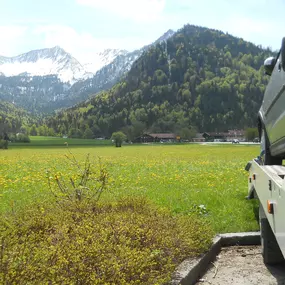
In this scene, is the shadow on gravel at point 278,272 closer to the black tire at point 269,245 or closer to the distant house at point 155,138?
the black tire at point 269,245

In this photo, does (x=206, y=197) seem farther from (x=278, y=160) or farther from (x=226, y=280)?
(x=226, y=280)

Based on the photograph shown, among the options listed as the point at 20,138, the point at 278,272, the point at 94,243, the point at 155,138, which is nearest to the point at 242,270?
the point at 278,272

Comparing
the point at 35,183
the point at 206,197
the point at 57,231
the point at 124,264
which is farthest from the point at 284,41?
the point at 35,183

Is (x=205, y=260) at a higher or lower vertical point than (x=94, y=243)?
lower

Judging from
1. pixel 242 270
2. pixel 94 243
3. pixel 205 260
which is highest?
pixel 94 243

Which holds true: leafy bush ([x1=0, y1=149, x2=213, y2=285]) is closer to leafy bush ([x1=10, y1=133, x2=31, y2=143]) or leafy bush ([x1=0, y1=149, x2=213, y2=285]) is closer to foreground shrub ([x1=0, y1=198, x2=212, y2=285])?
foreground shrub ([x1=0, y1=198, x2=212, y2=285])

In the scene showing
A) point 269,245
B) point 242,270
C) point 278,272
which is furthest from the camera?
point 242,270

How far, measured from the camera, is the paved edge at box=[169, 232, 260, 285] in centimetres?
447

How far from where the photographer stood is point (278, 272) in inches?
201

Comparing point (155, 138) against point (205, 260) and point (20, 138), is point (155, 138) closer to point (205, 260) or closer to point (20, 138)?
point (20, 138)

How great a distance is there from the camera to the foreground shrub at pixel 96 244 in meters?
3.47

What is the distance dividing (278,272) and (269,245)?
368 millimetres

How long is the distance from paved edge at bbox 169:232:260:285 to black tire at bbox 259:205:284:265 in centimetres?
83

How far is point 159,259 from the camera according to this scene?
4.53m
